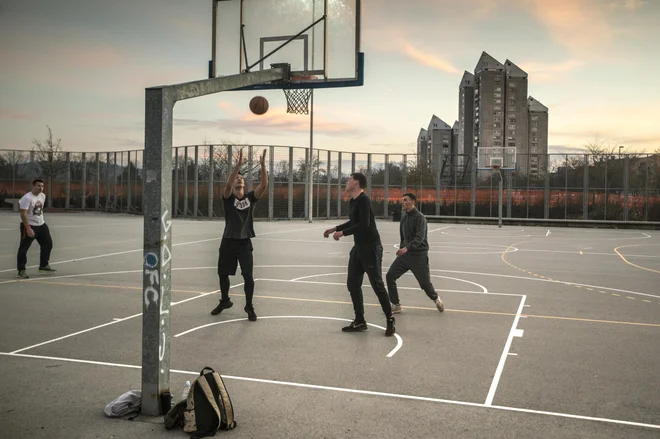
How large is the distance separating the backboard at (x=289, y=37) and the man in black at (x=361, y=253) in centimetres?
370

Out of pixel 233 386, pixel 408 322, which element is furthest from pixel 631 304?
pixel 233 386

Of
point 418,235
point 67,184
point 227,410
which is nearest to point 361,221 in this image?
point 418,235

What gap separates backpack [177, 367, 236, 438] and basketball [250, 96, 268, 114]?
5423 millimetres

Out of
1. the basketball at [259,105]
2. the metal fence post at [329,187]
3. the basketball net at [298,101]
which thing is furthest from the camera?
the metal fence post at [329,187]

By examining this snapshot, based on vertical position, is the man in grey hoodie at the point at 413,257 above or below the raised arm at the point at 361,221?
below

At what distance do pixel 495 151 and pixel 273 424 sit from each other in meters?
39.4

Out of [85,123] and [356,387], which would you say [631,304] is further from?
[85,123]

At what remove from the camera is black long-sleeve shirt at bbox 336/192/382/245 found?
8.13m

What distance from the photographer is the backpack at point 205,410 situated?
15.7ft

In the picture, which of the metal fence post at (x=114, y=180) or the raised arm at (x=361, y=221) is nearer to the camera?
the raised arm at (x=361, y=221)

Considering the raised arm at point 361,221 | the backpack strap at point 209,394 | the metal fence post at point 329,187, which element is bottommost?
the backpack strap at point 209,394

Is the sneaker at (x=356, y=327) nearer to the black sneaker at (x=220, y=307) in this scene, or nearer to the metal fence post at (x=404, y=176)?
the black sneaker at (x=220, y=307)

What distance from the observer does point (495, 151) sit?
137ft

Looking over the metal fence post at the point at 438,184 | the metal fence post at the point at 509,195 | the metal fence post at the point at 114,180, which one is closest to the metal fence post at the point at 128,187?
the metal fence post at the point at 114,180
